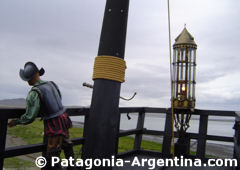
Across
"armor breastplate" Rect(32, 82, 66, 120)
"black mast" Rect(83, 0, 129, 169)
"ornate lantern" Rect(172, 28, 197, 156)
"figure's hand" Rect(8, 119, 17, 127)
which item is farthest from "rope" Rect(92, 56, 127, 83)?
"ornate lantern" Rect(172, 28, 197, 156)

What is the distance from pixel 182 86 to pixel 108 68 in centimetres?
296

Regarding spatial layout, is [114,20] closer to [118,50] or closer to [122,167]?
[118,50]

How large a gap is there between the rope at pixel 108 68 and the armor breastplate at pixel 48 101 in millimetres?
500

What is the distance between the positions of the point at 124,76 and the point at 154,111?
278 centimetres

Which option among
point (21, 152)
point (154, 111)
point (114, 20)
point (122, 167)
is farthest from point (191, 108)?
point (21, 152)

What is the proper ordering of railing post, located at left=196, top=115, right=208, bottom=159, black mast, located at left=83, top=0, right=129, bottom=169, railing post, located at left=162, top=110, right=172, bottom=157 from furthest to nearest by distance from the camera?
railing post, located at left=162, top=110, right=172, bottom=157 < railing post, located at left=196, top=115, right=208, bottom=159 < black mast, located at left=83, top=0, right=129, bottom=169

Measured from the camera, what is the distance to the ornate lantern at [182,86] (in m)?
4.50

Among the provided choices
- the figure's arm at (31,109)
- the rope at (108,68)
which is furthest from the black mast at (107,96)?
the figure's arm at (31,109)

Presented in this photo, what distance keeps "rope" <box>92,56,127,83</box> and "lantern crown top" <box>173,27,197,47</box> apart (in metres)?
2.94

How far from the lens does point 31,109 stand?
6.91 feet

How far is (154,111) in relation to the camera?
4863 millimetres

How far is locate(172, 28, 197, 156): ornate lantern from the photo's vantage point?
450cm

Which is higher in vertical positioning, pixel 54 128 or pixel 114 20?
pixel 114 20

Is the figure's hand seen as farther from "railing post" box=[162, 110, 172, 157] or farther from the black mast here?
"railing post" box=[162, 110, 172, 157]
